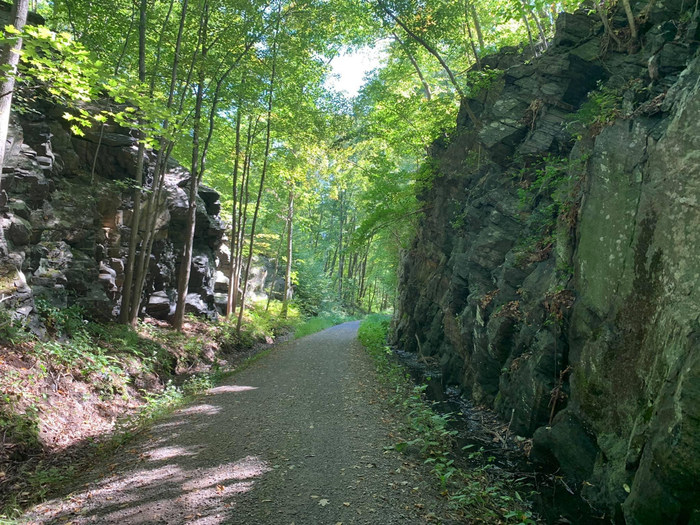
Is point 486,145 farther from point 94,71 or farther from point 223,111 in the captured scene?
point 223,111

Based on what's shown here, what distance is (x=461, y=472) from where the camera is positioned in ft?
17.6

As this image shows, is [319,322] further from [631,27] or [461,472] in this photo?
[631,27]

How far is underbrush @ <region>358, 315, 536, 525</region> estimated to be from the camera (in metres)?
4.36

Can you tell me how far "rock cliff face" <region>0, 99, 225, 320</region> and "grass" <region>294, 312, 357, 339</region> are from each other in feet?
30.5

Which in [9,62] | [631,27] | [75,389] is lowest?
[75,389]

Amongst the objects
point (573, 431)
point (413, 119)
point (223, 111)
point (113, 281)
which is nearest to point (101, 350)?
point (113, 281)

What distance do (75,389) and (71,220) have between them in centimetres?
541

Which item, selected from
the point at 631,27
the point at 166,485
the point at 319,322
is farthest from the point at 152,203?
the point at 319,322

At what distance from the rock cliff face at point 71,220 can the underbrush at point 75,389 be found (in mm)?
850

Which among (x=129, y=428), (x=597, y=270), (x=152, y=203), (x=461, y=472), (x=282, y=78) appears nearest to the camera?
(x=461, y=472)

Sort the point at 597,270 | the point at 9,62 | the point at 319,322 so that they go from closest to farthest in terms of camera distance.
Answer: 1. the point at 9,62
2. the point at 597,270
3. the point at 319,322

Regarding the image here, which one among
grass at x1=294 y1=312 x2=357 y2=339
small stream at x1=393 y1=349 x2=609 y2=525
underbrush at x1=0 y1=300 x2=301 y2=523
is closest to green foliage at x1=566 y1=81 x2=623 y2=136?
small stream at x1=393 y1=349 x2=609 y2=525

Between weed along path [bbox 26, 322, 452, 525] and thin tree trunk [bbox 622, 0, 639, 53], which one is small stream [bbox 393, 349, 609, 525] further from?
thin tree trunk [bbox 622, 0, 639, 53]

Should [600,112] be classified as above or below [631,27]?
below
